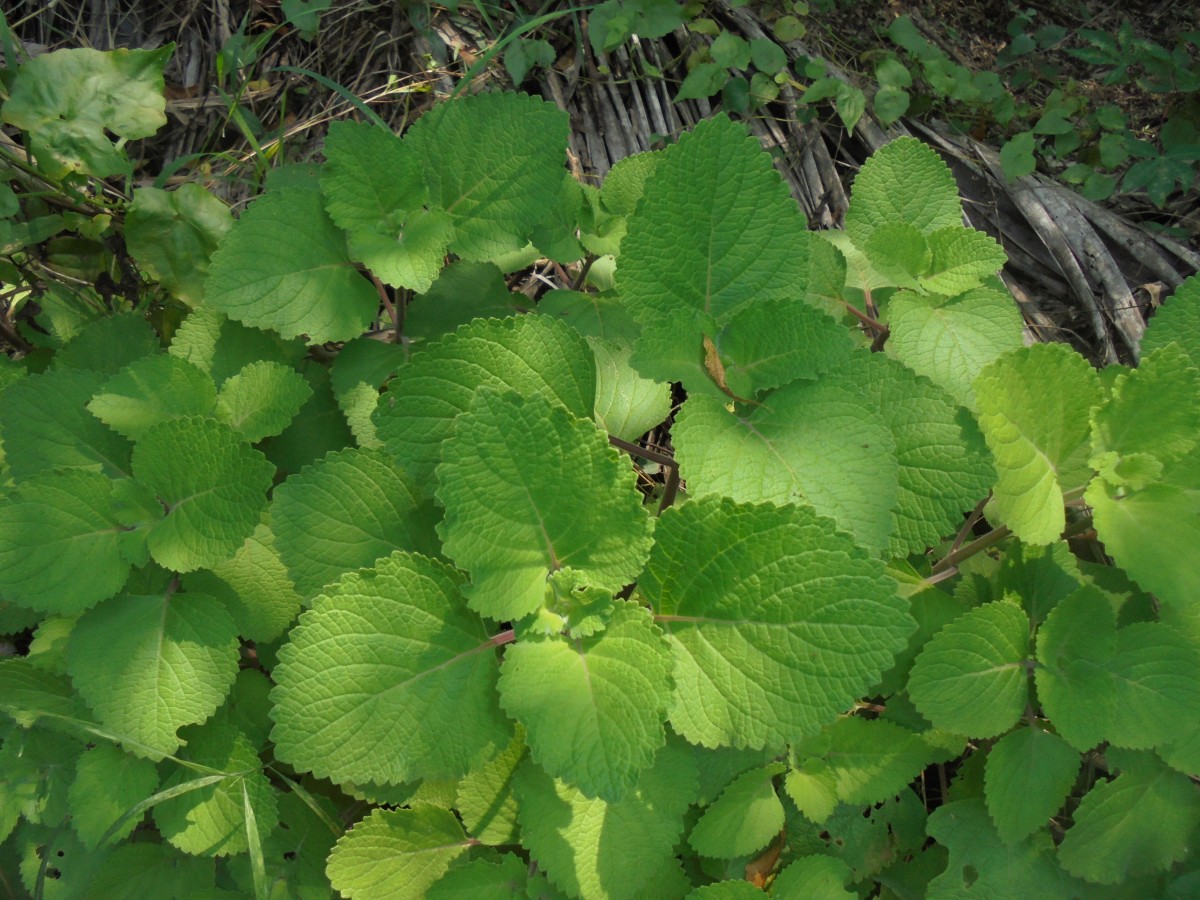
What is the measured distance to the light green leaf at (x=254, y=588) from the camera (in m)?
1.75

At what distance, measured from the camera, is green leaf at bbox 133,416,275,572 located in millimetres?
1638

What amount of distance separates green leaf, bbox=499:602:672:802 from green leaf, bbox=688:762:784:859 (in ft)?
1.50

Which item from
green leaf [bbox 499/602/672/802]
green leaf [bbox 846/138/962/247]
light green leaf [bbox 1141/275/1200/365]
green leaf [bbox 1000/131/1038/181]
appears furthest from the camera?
green leaf [bbox 1000/131/1038/181]

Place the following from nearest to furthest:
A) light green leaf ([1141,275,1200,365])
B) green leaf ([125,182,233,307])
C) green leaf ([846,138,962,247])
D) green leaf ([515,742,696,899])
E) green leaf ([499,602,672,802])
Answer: green leaf ([499,602,672,802]) < green leaf ([515,742,696,899]) < light green leaf ([1141,275,1200,365]) < green leaf ([846,138,962,247]) < green leaf ([125,182,233,307])

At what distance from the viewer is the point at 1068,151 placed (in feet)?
9.29

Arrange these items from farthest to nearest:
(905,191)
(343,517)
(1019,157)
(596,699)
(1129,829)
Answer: (1019,157) → (905,191) → (1129,829) → (343,517) → (596,699)

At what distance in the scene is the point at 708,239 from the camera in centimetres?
163

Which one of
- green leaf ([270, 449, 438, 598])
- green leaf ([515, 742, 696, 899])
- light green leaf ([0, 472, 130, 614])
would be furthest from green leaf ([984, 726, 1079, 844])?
light green leaf ([0, 472, 130, 614])

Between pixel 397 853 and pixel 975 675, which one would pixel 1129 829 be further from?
pixel 397 853

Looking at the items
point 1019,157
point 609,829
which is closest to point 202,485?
point 609,829

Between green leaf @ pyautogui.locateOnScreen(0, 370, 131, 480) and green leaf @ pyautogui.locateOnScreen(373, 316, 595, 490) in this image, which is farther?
green leaf @ pyautogui.locateOnScreen(0, 370, 131, 480)

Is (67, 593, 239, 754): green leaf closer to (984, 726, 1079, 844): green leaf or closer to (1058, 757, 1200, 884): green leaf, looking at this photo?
(984, 726, 1079, 844): green leaf

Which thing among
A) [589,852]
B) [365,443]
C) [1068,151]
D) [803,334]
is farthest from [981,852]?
[1068,151]

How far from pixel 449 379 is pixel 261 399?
537 mm
